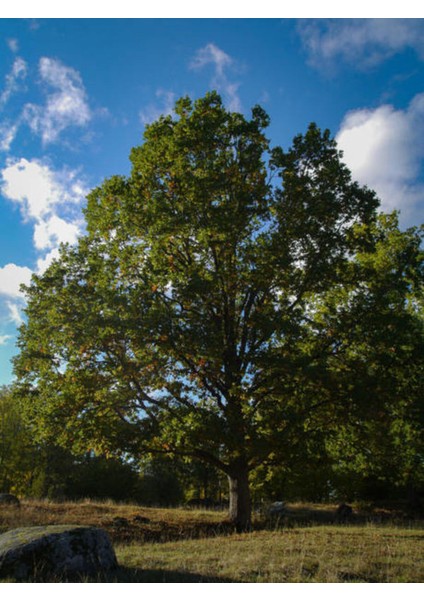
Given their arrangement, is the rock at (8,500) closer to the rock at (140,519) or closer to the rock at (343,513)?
the rock at (140,519)

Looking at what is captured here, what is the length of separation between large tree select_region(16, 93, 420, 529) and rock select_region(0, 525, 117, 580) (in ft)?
17.9

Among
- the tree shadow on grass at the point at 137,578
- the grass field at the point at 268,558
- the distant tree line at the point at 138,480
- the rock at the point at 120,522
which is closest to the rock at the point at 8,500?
the distant tree line at the point at 138,480

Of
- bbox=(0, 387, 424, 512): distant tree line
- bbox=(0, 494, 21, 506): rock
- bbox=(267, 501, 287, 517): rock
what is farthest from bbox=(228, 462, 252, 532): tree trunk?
bbox=(0, 494, 21, 506): rock

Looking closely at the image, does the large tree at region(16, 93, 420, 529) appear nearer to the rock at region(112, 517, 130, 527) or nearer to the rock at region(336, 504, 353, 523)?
the rock at region(112, 517, 130, 527)

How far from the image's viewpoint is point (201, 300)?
1623 cm

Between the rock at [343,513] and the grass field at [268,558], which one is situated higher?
the grass field at [268,558]

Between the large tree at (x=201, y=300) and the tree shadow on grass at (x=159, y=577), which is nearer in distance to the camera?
the tree shadow on grass at (x=159, y=577)

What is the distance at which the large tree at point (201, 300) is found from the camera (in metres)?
14.8

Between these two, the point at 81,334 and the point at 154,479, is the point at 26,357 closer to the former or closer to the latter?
the point at 81,334

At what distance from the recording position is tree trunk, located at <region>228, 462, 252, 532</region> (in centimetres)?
Result: 1745

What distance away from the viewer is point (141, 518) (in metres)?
18.9

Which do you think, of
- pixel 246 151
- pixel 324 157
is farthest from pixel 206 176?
pixel 324 157

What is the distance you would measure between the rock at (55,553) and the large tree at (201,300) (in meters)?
5.46

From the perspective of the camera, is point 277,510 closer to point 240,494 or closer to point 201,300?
point 240,494
